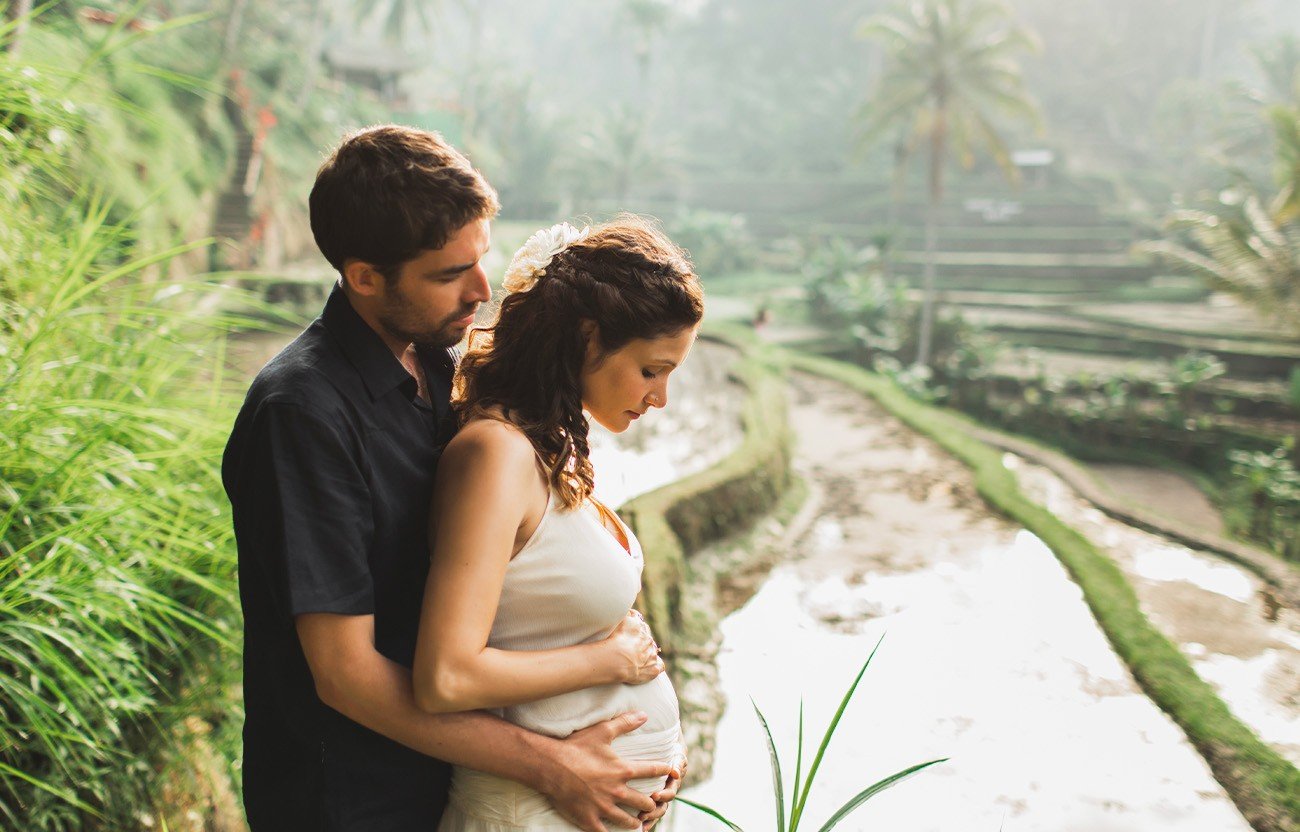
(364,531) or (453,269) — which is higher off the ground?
(453,269)

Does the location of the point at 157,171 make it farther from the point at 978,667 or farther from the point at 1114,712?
the point at 1114,712

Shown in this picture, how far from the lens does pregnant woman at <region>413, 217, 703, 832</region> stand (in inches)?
37.6

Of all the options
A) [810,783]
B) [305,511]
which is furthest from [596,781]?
[810,783]

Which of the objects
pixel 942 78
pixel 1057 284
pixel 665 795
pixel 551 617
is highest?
pixel 942 78

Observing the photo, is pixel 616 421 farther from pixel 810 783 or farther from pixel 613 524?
pixel 810 783

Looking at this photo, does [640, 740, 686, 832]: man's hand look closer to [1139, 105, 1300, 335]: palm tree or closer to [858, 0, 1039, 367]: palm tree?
[1139, 105, 1300, 335]: palm tree

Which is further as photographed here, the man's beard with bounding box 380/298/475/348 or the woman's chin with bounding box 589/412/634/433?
the woman's chin with bounding box 589/412/634/433

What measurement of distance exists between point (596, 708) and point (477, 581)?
10.1 inches

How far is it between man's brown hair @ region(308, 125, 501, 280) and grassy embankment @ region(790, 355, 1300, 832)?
412 cm

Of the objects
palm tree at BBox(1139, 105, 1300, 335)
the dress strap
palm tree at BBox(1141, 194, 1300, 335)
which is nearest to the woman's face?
the dress strap

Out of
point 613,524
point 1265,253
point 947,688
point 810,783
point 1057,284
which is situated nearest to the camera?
point 613,524

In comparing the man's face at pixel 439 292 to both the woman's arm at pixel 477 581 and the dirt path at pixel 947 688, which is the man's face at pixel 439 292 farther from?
the dirt path at pixel 947 688

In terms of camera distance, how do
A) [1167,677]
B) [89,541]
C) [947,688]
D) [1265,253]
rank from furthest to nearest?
[1265,253], [947,688], [1167,677], [89,541]

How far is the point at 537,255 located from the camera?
1156mm
